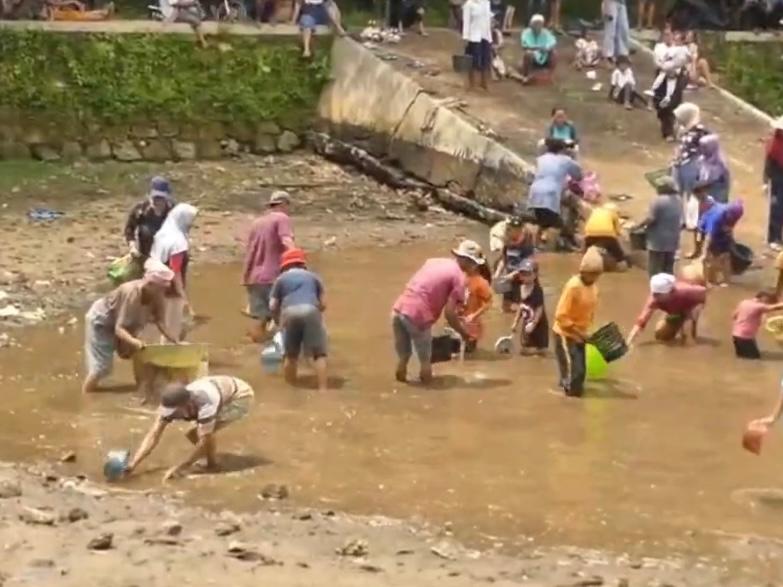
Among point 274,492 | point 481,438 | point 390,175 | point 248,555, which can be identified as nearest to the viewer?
point 248,555

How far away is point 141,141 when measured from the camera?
2638cm

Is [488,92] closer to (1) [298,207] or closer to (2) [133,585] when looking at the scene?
(1) [298,207]

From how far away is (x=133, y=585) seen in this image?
27.7ft

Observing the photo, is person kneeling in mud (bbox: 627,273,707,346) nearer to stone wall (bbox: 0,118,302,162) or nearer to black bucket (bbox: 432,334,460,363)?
black bucket (bbox: 432,334,460,363)

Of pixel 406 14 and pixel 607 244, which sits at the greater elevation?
pixel 406 14

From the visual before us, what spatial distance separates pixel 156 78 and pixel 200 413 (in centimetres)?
1591

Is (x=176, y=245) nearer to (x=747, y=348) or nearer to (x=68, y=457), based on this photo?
(x=68, y=457)

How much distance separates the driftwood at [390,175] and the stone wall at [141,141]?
0.75 metres

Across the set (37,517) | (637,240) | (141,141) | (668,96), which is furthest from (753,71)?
(37,517)

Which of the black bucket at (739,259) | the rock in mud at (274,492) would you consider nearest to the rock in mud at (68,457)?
the rock in mud at (274,492)

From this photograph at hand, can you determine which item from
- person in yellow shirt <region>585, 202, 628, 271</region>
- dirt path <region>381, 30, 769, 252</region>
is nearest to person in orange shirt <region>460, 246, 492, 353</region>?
person in yellow shirt <region>585, 202, 628, 271</region>

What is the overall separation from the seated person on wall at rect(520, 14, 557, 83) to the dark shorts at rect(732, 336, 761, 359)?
1138cm

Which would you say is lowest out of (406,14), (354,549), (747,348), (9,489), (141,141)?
(141,141)

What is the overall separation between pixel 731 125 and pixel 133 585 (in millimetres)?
17868
